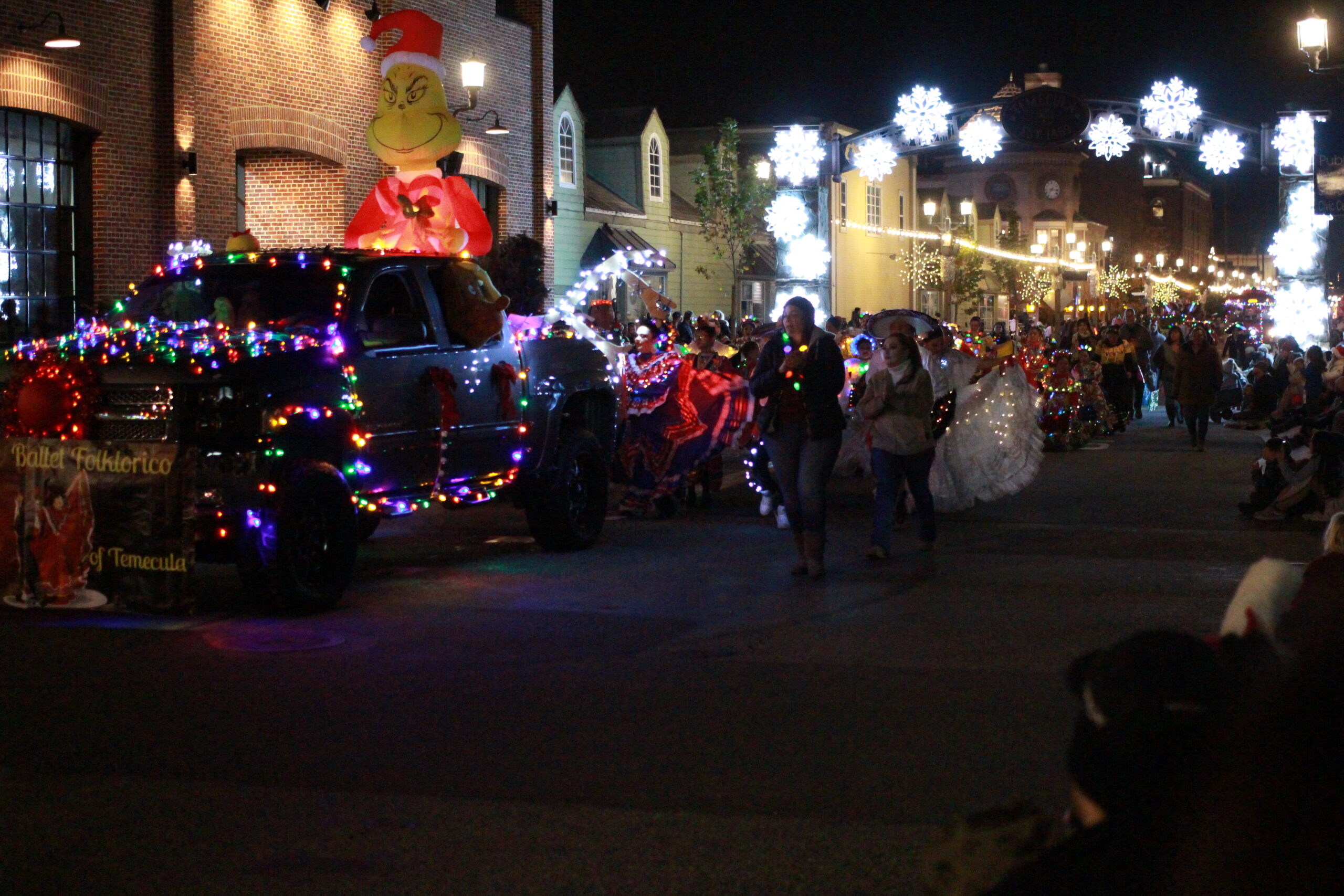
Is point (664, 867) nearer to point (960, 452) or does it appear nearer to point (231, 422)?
point (231, 422)

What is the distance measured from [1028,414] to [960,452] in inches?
40.8

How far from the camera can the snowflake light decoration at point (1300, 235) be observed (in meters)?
34.1

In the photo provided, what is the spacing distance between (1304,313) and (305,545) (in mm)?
30633

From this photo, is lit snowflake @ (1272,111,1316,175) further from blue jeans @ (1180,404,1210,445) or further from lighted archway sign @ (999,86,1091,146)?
blue jeans @ (1180,404,1210,445)

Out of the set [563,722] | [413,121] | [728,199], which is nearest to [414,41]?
[413,121]

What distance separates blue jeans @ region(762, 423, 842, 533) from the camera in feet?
35.1

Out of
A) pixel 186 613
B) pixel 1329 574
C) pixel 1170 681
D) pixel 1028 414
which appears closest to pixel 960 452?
pixel 1028 414

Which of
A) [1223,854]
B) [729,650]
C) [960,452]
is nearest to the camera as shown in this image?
[1223,854]

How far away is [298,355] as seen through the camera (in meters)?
9.52

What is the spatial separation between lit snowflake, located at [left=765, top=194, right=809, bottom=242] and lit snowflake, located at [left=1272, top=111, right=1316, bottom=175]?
892 cm

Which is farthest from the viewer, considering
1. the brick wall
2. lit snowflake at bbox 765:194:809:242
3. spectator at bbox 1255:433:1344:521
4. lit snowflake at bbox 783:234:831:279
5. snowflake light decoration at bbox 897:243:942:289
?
snowflake light decoration at bbox 897:243:942:289

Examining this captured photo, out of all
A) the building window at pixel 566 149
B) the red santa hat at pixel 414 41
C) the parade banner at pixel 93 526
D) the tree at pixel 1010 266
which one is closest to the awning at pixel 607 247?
the building window at pixel 566 149

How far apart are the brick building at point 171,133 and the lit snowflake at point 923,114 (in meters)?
9.02

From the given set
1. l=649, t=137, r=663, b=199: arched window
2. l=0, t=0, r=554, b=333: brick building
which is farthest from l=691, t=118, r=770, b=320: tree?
l=0, t=0, r=554, b=333: brick building
